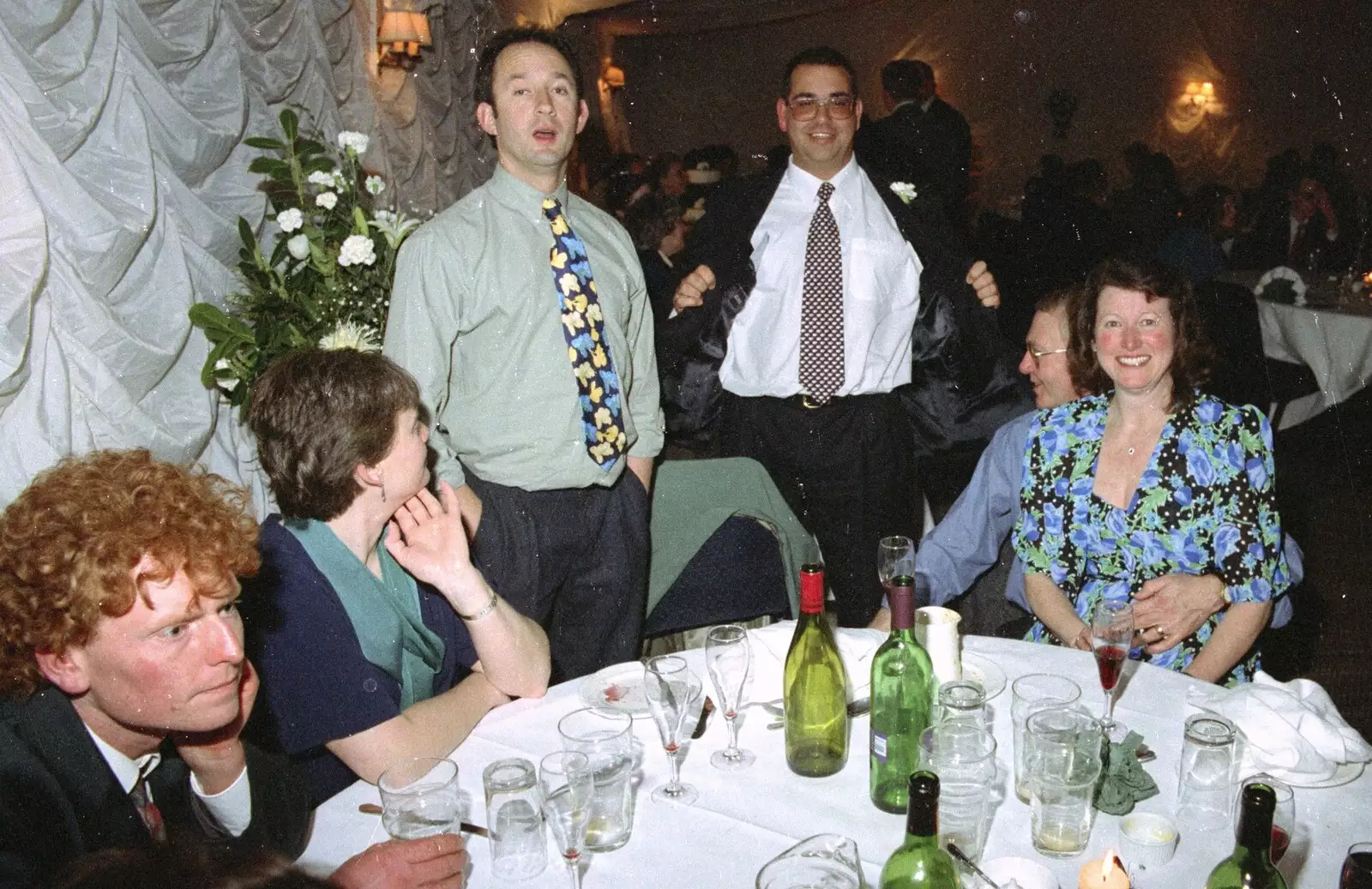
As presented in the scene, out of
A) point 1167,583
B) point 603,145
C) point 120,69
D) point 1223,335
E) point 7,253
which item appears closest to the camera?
point 1167,583

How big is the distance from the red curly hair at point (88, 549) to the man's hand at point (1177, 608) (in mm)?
1592

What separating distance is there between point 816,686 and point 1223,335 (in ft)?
12.7

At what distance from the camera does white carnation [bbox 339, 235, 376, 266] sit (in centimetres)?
283

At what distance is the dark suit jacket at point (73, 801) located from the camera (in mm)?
1047

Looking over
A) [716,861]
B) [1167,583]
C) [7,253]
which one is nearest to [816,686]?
[716,861]

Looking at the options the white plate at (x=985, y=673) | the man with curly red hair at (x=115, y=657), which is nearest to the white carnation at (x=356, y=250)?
the man with curly red hair at (x=115, y=657)

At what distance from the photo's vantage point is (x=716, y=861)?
117cm

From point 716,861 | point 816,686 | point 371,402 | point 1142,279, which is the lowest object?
point 716,861

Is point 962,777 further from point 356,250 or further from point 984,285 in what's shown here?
point 356,250

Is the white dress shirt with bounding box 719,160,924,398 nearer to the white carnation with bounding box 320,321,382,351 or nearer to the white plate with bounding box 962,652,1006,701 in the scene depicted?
the white carnation with bounding box 320,321,382,351

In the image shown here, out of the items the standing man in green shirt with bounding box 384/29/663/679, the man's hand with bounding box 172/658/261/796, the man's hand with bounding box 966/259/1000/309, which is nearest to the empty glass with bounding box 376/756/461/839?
the man's hand with bounding box 172/658/261/796

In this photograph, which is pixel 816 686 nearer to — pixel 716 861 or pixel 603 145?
pixel 716 861

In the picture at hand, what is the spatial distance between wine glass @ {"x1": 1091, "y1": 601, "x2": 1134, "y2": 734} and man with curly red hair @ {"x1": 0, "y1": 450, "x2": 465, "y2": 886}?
0.87m

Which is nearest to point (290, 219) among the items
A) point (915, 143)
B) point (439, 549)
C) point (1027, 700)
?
point (439, 549)
